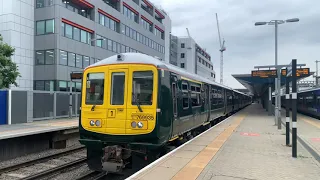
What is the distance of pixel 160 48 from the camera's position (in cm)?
5859

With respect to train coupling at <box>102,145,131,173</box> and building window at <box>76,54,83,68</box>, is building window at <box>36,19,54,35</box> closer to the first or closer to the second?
building window at <box>76,54,83,68</box>

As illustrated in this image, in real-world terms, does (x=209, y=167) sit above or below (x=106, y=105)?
below

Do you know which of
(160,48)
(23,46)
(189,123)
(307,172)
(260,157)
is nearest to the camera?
(307,172)

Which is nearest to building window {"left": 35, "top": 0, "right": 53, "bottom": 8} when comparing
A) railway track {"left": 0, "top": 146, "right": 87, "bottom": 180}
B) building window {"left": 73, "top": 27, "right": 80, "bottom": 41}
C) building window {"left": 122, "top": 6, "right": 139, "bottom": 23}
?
building window {"left": 73, "top": 27, "right": 80, "bottom": 41}

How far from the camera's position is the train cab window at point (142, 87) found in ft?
24.0

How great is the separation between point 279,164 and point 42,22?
30.7 metres

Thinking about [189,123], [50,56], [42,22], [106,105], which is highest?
[42,22]

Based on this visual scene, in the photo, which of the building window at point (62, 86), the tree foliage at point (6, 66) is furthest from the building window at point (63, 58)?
the tree foliage at point (6, 66)

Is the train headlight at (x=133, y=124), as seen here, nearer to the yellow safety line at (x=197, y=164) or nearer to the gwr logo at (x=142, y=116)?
the gwr logo at (x=142, y=116)

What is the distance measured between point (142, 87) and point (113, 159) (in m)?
1.92

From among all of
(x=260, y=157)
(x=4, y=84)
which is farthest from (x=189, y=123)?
(x=4, y=84)

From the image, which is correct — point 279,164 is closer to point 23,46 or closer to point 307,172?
point 307,172

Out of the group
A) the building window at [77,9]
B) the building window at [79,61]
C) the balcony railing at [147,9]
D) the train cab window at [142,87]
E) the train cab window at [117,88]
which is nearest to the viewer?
the train cab window at [142,87]

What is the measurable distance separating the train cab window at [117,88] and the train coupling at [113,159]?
1.14 metres
